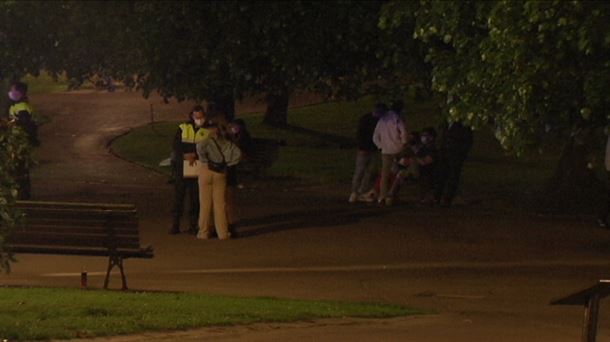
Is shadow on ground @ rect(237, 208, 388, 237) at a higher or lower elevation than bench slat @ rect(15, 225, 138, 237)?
lower

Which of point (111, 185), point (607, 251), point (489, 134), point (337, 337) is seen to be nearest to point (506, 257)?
point (607, 251)

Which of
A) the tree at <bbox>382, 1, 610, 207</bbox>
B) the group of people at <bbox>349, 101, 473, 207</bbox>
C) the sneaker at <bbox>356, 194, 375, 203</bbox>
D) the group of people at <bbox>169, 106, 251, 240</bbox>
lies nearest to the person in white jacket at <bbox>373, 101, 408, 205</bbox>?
the group of people at <bbox>349, 101, 473, 207</bbox>

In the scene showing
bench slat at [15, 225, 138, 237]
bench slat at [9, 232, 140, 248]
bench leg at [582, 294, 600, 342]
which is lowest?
bench slat at [9, 232, 140, 248]

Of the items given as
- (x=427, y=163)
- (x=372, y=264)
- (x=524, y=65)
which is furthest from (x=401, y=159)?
(x=524, y=65)

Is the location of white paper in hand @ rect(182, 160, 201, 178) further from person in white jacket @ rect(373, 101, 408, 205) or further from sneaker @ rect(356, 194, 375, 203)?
sneaker @ rect(356, 194, 375, 203)

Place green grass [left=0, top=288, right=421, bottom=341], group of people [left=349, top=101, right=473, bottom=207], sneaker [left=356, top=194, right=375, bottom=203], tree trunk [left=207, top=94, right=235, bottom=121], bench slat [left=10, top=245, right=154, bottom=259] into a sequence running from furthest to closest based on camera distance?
1. sneaker [left=356, top=194, right=375, bottom=203]
2. group of people [left=349, top=101, right=473, bottom=207]
3. tree trunk [left=207, top=94, right=235, bottom=121]
4. bench slat [left=10, top=245, right=154, bottom=259]
5. green grass [left=0, top=288, right=421, bottom=341]

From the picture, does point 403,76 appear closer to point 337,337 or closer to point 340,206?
point 340,206

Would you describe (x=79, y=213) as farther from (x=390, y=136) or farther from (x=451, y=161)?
(x=451, y=161)

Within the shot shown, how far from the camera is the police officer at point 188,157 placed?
A: 57.3 ft

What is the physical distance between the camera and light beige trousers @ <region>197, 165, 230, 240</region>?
56.5 ft

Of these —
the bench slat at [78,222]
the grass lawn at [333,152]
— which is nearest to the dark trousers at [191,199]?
the bench slat at [78,222]

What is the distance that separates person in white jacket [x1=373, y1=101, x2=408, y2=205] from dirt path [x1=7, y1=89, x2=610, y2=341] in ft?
2.43

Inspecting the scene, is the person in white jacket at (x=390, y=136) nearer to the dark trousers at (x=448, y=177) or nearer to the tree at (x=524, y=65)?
the dark trousers at (x=448, y=177)

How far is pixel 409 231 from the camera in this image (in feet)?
60.5
